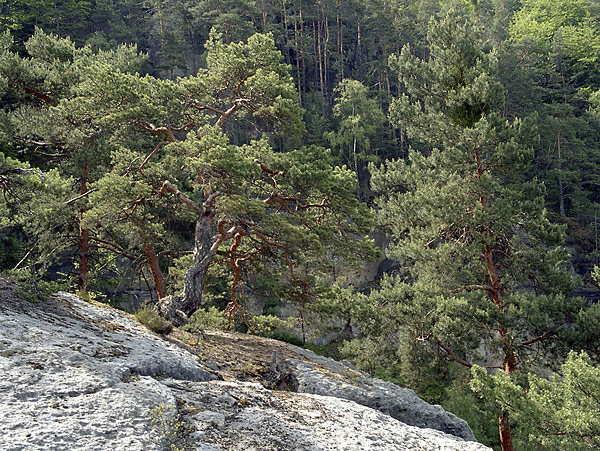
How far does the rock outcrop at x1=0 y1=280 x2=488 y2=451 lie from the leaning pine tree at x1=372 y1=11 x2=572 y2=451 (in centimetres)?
522

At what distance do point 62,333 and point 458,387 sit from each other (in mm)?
14716

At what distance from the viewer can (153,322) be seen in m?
7.46

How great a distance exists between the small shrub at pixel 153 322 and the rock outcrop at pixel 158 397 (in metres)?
0.15

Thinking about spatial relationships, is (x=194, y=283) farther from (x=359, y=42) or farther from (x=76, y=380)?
(x=359, y=42)

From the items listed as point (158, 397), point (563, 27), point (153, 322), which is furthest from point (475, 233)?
point (563, 27)

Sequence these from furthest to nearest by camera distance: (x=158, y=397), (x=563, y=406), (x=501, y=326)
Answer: (x=501, y=326), (x=563, y=406), (x=158, y=397)

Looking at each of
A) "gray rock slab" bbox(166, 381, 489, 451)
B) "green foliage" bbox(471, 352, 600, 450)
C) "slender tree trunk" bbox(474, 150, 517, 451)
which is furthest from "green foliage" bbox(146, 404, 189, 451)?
"slender tree trunk" bbox(474, 150, 517, 451)

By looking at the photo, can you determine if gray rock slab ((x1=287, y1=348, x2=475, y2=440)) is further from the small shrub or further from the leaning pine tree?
the leaning pine tree

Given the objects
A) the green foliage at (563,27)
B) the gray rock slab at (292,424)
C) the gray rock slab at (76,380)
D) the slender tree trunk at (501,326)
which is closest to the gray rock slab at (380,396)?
the gray rock slab at (292,424)

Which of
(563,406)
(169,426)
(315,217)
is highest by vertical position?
(169,426)

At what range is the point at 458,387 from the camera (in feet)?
53.9

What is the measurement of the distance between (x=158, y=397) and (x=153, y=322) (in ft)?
10.3

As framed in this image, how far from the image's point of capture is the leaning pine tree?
1200cm

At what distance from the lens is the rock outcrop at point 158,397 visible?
148 inches
